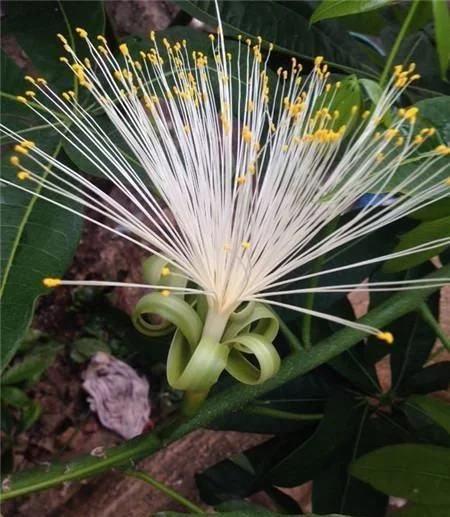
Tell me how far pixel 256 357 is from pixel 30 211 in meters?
0.22

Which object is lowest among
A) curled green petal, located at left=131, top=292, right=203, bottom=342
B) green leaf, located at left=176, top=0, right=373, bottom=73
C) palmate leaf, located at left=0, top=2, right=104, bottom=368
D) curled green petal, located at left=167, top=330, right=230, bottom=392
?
curled green petal, located at left=167, top=330, right=230, bottom=392

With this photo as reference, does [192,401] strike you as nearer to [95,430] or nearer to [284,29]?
[284,29]

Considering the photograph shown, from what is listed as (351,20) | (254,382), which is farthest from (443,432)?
(351,20)

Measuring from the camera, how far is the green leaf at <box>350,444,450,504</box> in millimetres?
583

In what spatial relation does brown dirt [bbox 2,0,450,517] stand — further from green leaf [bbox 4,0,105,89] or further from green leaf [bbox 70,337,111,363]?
green leaf [bbox 4,0,105,89]

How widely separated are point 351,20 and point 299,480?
20.2 inches

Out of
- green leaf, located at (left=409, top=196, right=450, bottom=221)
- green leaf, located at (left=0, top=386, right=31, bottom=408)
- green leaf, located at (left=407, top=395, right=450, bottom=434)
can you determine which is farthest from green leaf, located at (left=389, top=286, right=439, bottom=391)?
green leaf, located at (left=0, top=386, right=31, bottom=408)

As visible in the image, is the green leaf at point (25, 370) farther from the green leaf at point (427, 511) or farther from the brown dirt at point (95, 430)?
the green leaf at point (427, 511)

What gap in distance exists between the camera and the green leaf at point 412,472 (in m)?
0.58

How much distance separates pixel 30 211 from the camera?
55cm

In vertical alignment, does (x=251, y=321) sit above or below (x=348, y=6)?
below

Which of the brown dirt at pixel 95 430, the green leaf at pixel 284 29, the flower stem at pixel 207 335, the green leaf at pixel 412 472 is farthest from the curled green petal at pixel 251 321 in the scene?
the brown dirt at pixel 95 430

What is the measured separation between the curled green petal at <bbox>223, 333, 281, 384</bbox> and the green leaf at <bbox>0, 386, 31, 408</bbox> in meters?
0.73

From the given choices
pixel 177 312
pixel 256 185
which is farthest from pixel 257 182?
pixel 177 312
